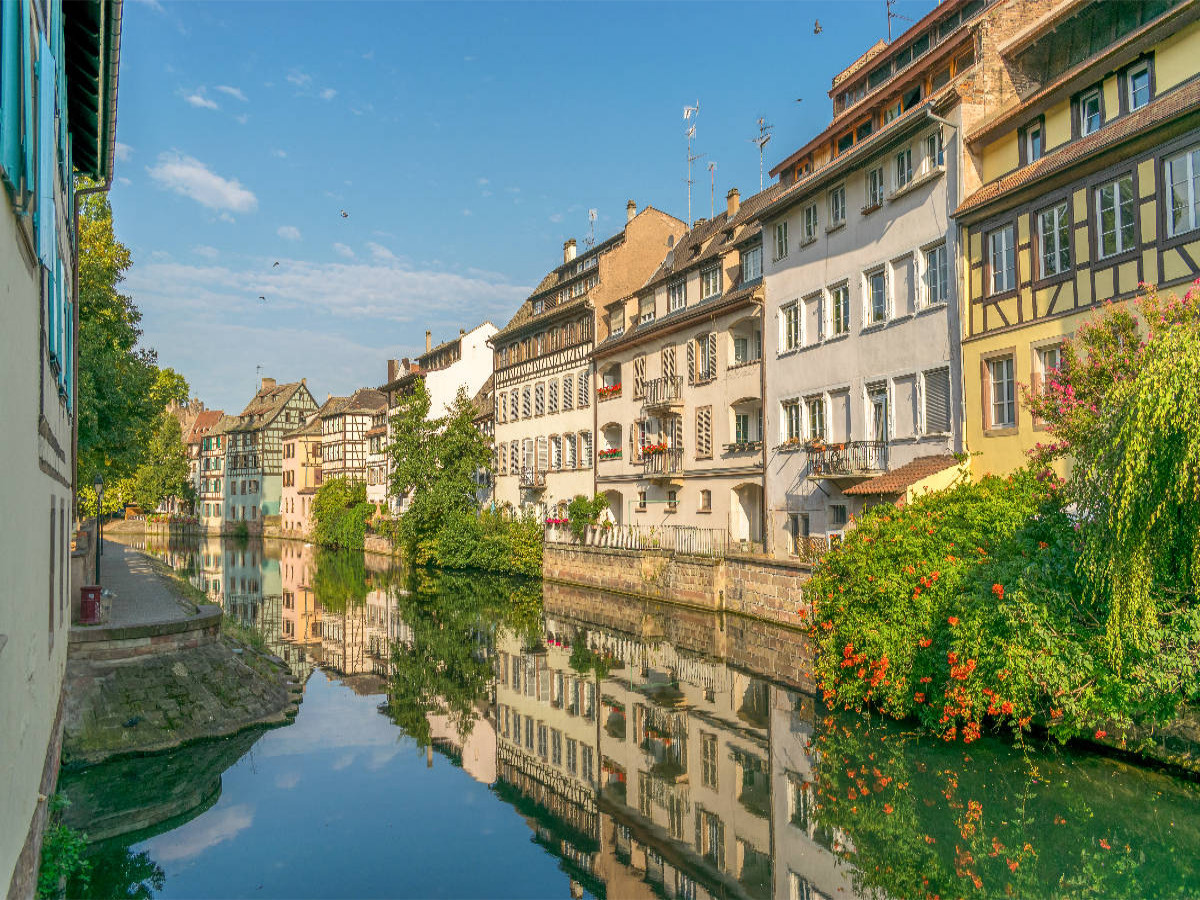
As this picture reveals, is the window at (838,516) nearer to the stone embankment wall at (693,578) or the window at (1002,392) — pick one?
the stone embankment wall at (693,578)

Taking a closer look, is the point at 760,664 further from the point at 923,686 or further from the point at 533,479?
the point at 533,479

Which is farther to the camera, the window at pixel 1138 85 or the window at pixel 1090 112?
the window at pixel 1090 112

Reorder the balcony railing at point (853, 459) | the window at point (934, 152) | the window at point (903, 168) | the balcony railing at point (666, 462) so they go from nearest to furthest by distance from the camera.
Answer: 1. the window at point (934, 152)
2. the window at point (903, 168)
3. the balcony railing at point (853, 459)
4. the balcony railing at point (666, 462)

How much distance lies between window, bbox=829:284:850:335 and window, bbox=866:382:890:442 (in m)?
1.96

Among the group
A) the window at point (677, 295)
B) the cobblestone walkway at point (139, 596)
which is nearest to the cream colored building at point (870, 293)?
the window at point (677, 295)

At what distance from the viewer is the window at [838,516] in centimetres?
2356

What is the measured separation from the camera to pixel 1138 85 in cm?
1612

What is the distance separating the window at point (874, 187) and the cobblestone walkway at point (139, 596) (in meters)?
18.3

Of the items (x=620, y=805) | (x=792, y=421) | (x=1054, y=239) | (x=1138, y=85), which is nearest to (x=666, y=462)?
(x=792, y=421)

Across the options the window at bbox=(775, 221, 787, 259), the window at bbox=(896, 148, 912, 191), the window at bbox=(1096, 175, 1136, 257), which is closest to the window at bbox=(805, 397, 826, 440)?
the window at bbox=(775, 221, 787, 259)

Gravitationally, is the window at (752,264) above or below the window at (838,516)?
above

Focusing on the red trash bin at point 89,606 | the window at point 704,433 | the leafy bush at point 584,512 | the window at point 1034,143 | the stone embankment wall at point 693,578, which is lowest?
the stone embankment wall at point 693,578

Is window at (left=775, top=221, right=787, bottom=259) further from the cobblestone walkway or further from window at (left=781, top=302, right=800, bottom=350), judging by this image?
the cobblestone walkway

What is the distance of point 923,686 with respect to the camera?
45.1 ft
